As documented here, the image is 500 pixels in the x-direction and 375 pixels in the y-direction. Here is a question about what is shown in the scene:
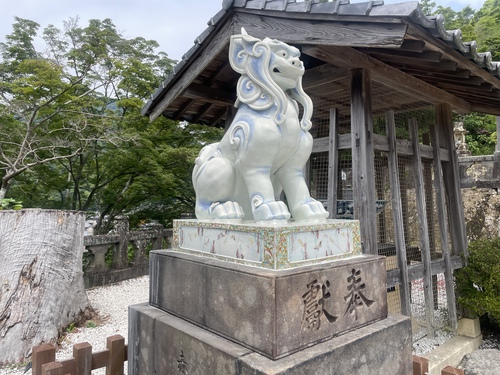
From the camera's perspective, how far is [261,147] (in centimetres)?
180

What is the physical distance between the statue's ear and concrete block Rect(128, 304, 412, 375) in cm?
156

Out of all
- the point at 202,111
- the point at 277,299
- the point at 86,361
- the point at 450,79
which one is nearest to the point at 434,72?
the point at 450,79

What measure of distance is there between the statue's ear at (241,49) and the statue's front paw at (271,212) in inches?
33.5

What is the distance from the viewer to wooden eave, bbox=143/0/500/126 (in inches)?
106

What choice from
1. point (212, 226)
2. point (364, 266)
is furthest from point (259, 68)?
point (364, 266)

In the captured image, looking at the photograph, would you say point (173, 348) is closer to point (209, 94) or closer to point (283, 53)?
point (283, 53)

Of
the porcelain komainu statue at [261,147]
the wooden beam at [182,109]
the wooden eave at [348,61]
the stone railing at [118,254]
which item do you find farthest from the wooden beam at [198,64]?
the stone railing at [118,254]

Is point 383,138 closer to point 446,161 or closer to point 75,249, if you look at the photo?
point 446,161

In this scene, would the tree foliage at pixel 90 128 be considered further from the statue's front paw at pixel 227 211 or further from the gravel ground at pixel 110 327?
the statue's front paw at pixel 227 211

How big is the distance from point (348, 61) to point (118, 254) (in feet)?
20.8

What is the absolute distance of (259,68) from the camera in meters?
1.88

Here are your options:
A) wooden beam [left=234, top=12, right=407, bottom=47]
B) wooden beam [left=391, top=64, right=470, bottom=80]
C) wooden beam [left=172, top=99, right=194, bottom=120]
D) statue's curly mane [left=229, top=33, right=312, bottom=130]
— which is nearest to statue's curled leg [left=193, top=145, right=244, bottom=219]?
statue's curly mane [left=229, top=33, right=312, bottom=130]

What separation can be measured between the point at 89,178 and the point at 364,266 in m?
9.83

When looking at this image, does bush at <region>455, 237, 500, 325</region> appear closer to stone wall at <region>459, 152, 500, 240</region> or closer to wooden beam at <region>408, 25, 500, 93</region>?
wooden beam at <region>408, 25, 500, 93</region>
